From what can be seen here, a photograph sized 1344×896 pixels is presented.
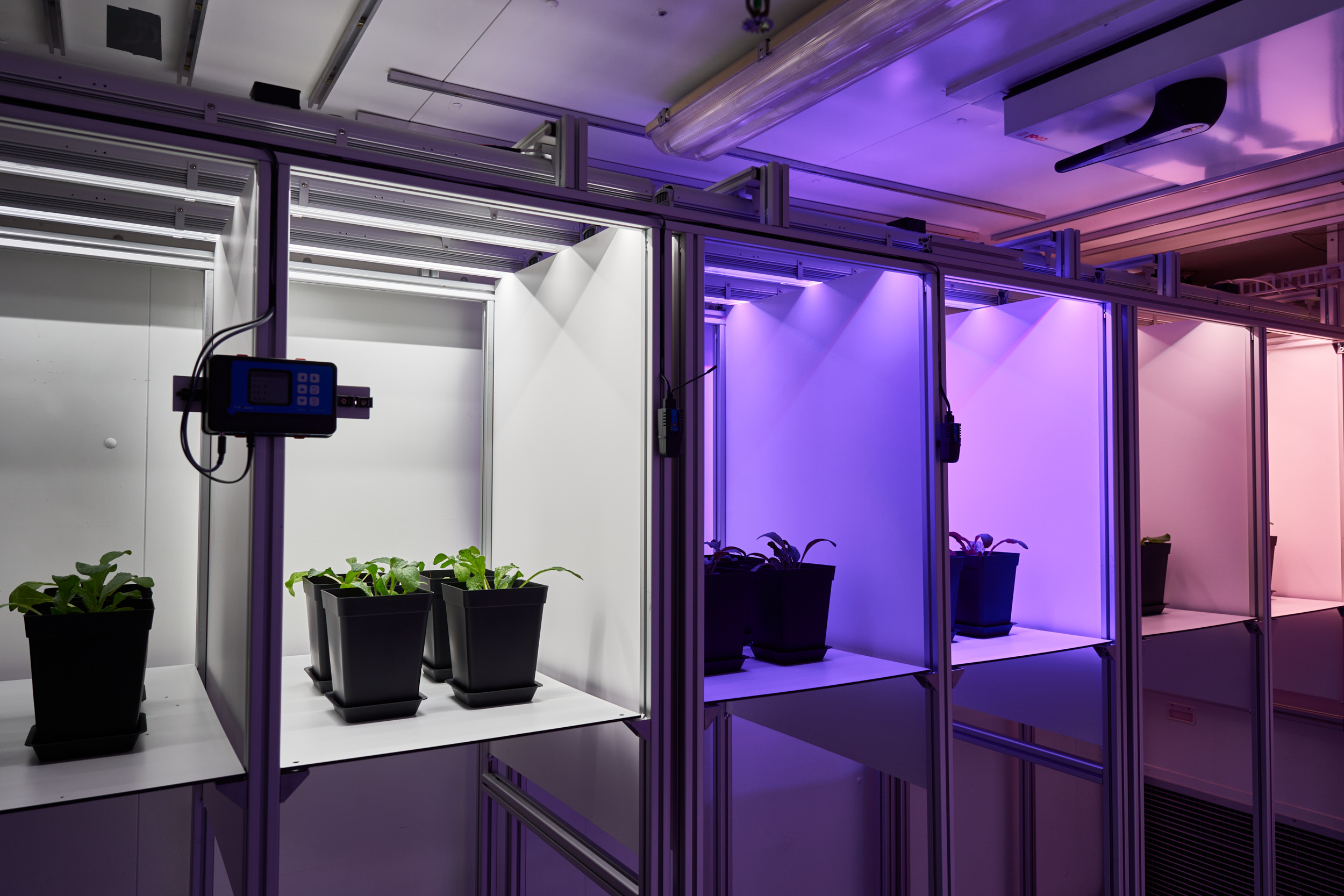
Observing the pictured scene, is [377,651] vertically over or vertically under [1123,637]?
over

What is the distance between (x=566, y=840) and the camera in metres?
1.89

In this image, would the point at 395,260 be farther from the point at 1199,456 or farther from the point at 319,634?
the point at 1199,456

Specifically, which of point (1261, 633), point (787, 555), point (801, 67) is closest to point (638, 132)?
point (801, 67)

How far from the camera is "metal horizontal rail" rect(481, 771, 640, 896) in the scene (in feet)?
5.47

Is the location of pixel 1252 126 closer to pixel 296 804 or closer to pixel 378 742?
pixel 378 742

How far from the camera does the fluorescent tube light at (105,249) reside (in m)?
1.88

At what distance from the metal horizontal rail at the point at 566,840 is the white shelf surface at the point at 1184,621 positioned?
1.65 metres

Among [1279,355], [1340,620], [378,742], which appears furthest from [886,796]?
[378,742]

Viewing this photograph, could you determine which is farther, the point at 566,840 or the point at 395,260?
the point at 395,260

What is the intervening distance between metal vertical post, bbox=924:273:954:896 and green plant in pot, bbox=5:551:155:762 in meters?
1.54

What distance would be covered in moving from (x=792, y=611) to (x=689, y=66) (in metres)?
1.54

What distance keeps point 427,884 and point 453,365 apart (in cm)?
147

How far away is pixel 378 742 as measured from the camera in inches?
55.7

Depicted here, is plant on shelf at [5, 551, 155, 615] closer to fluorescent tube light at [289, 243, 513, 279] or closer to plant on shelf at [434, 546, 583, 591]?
plant on shelf at [434, 546, 583, 591]
